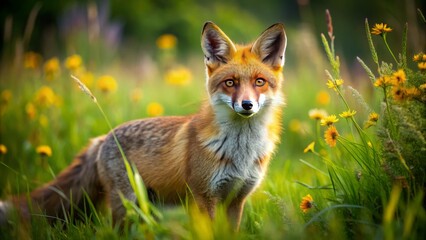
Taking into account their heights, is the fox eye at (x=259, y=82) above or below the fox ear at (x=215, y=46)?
below

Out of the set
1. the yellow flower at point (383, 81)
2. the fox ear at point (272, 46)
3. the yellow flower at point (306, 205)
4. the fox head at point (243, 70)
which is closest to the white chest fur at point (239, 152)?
the fox head at point (243, 70)

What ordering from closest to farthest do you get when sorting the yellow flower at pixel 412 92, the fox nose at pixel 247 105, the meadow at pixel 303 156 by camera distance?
the meadow at pixel 303 156
the yellow flower at pixel 412 92
the fox nose at pixel 247 105

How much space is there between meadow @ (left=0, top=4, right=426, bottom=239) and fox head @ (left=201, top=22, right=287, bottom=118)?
0.51m

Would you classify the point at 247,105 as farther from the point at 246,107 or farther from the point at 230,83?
the point at 230,83

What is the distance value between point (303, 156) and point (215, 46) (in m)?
3.14

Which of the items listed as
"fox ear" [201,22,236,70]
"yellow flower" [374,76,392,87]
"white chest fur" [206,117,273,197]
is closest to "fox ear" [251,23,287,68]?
"fox ear" [201,22,236,70]

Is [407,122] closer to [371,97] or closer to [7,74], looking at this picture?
[371,97]

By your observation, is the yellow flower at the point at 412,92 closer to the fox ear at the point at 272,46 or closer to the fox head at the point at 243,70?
the fox head at the point at 243,70

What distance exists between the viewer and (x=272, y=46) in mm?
4590

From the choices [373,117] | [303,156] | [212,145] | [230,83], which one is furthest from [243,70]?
[303,156]

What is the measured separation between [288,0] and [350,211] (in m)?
27.9

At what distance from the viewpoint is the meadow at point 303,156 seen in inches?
123

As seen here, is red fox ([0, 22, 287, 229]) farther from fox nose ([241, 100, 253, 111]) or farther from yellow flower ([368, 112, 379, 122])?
yellow flower ([368, 112, 379, 122])

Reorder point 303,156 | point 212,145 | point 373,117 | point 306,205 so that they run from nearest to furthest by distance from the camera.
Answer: point 373,117 → point 306,205 → point 212,145 → point 303,156
